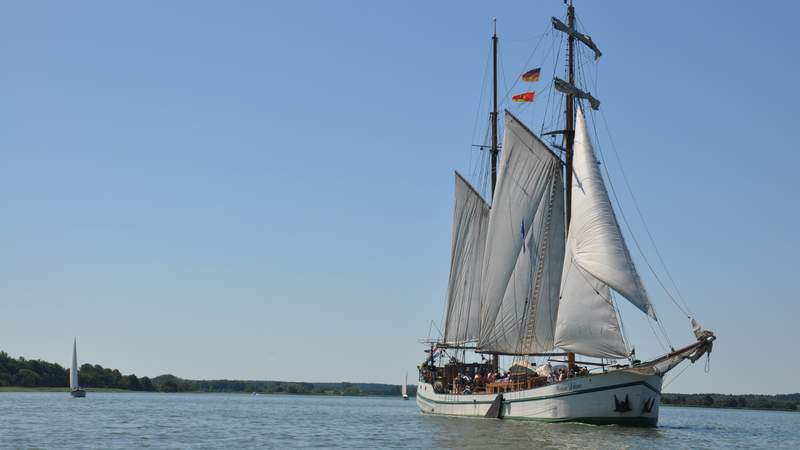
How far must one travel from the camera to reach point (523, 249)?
71500mm

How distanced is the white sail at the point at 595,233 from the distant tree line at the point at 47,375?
130030mm

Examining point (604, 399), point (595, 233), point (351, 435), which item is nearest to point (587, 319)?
point (595, 233)

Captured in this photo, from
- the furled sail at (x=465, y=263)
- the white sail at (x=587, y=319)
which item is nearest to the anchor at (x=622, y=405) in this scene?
the white sail at (x=587, y=319)

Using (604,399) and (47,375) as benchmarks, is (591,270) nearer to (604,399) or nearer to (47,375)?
(604,399)

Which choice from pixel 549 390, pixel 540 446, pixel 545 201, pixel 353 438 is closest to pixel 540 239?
pixel 545 201

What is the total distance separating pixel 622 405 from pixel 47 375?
13985 cm

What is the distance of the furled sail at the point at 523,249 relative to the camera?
7000 cm

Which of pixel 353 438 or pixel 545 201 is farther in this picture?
pixel 545 201

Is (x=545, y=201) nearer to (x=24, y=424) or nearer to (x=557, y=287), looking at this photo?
(x=557, y=287)

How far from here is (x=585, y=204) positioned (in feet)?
206

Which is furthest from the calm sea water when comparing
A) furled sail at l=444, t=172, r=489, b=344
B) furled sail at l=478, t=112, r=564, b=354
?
furled sail at l=444, t=172, r=489, b=344

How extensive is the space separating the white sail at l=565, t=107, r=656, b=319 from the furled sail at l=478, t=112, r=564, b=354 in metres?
5.56

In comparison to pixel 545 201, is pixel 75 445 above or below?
below

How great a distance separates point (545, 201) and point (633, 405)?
1745cm
